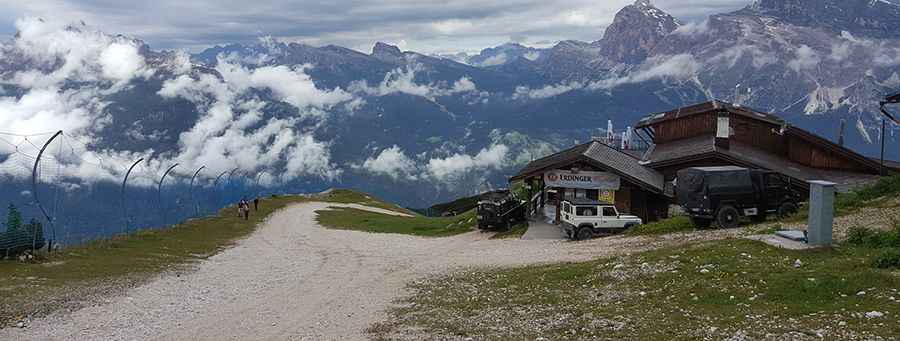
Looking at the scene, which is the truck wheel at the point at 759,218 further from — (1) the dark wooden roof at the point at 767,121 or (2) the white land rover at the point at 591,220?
(1) the dark wooden roof at the point at 767,121

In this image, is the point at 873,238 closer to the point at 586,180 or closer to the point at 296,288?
the point at 296,288

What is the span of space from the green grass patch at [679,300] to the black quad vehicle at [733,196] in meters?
8.14

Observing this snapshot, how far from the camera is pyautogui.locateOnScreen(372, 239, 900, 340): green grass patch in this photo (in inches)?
599

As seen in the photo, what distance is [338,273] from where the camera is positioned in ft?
104

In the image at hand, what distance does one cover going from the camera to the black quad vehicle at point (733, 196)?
32.3m

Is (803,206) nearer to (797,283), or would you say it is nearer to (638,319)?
(797,283)

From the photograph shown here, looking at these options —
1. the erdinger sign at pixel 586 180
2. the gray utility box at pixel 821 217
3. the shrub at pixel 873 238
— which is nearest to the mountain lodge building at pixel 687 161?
the erdinger sign at pixel 586 180

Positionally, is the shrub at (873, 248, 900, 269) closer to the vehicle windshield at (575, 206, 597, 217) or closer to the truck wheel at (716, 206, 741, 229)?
the truck wheel at (716, 206, 741, 229)

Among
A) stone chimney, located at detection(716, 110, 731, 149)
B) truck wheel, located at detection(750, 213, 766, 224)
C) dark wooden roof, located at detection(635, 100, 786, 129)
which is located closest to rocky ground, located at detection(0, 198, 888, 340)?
Answer: truck wheel, located at detection(750, 213, 766, 224)

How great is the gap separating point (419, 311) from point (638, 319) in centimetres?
705

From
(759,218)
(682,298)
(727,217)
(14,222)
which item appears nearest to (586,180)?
(759,218)

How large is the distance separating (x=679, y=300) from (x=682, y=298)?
0.15 m

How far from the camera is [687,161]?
46.2 m

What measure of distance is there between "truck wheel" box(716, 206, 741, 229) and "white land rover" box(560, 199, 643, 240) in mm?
5837
